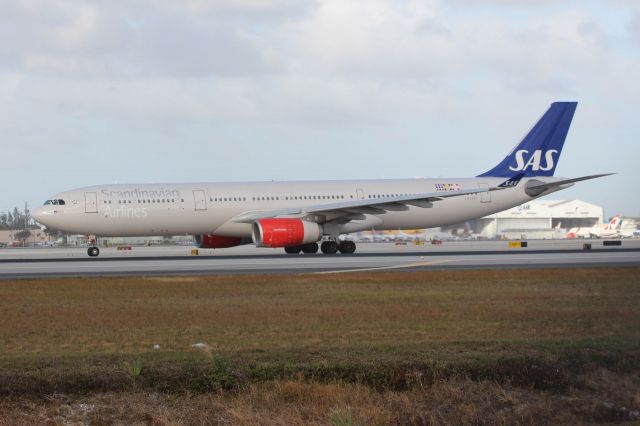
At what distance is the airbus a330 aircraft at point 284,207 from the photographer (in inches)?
1518

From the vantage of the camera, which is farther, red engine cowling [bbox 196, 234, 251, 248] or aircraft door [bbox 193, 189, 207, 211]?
red engine cowling [bbox 196, 234, 251, 248]

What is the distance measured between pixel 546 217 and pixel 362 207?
80227 mm

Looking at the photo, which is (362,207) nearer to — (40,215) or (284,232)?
(284,232)

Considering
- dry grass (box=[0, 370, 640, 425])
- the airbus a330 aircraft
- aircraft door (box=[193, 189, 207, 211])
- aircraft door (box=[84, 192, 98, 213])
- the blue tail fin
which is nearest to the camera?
dry grass (box=[0, 370, 640, 425])

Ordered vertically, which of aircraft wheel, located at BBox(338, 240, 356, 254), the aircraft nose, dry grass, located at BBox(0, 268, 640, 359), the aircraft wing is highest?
the aircraft nose

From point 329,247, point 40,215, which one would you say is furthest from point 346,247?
point 40,215

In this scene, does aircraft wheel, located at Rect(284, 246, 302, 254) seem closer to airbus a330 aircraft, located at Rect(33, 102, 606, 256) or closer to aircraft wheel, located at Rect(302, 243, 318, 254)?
airbus a330 aircraft, located at Rect(33, 102, 606, 256)

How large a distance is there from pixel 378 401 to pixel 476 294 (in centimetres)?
934

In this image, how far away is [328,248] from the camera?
39875 mm

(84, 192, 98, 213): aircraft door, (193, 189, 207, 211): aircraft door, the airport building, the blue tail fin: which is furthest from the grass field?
the airport building

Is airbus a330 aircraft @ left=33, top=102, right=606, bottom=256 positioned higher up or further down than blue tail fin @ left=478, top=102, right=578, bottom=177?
further down

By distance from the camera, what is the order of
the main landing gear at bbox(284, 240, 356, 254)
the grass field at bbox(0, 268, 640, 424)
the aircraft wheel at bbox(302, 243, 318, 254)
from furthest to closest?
the aircraft wheel at bbox(302, 243, 318, 254)
the main landing gear at bbox(284, 240, 356, 254)
the grass field at bbox(0, 268, 640, 424)

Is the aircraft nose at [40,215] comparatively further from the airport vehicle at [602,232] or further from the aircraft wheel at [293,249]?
the airport vehicle at [602,232]

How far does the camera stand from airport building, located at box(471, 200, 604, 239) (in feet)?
348
